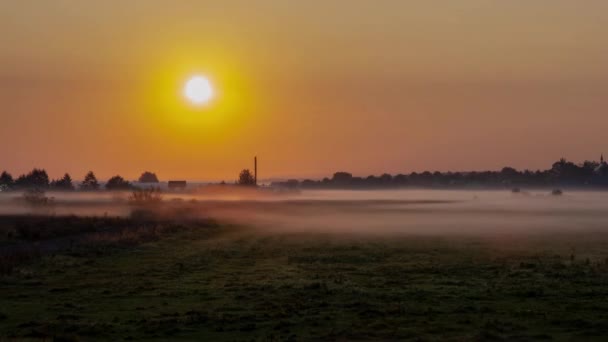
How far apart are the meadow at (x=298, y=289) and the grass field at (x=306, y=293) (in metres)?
0.07

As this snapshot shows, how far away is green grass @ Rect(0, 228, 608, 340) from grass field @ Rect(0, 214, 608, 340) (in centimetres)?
6

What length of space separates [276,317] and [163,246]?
31451 mm

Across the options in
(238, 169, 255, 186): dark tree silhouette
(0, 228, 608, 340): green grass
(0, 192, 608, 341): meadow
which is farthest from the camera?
(238, 169, 255, 186): dark tree silhouette

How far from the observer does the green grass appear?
2398cm

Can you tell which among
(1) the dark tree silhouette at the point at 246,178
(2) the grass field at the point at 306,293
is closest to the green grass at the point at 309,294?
(2) the grass field at the point at 306,293

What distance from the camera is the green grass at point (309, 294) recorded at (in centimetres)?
2398

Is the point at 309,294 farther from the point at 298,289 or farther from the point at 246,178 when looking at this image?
the point at 246,178

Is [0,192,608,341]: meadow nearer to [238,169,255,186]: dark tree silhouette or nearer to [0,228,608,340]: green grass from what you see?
[0,228,608,340]: green grass

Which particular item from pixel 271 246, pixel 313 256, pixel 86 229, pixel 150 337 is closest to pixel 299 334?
pixel 150 337

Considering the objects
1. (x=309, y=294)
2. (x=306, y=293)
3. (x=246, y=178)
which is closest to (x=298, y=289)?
(x=306, y=293)

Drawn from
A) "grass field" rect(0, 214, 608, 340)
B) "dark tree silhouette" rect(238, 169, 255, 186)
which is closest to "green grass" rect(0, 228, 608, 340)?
"grass field" rect(0, 214, 608, 340)

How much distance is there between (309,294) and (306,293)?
262 mm

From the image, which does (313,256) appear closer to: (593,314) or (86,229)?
(593,314)

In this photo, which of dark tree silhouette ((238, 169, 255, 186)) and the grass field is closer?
the grass field
